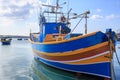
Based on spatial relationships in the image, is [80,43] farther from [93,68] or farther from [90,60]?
[93,68]

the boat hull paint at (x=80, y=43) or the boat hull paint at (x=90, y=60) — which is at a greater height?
the boat hull paint at (x=80, y=43)

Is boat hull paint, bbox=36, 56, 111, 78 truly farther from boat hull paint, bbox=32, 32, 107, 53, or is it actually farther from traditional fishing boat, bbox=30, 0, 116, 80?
boat hull paint, bbox=32, 32, 107, 53

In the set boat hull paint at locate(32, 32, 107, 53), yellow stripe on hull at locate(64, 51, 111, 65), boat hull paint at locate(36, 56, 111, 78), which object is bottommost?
boat hull paint at locate(36, 56, 111, 78)

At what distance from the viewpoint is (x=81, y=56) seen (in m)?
11.4

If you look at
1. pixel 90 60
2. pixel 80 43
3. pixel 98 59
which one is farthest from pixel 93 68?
pixel 80 43

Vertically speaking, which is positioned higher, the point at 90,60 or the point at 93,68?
the point at 90,60

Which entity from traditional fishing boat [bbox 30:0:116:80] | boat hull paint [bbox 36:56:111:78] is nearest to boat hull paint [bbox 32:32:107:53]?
traditional fishing boat [bbox 30:0:116:80]

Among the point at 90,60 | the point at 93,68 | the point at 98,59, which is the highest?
the point at 98,59

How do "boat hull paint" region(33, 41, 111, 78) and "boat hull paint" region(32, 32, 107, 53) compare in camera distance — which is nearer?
"boat hull paint" region(33, 41, 111, 78)

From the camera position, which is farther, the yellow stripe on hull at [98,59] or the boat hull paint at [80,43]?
the boat hull paint at [80,43]

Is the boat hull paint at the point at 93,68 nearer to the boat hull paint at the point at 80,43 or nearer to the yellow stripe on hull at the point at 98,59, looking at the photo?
the yellow stripe on hull at the point at 98,59

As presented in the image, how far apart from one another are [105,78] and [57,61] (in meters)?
3.79

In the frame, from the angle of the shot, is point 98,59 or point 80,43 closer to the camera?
point 98,59

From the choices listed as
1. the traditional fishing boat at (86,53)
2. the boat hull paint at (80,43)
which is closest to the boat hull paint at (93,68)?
the traditional fishing boat at (86,53)
